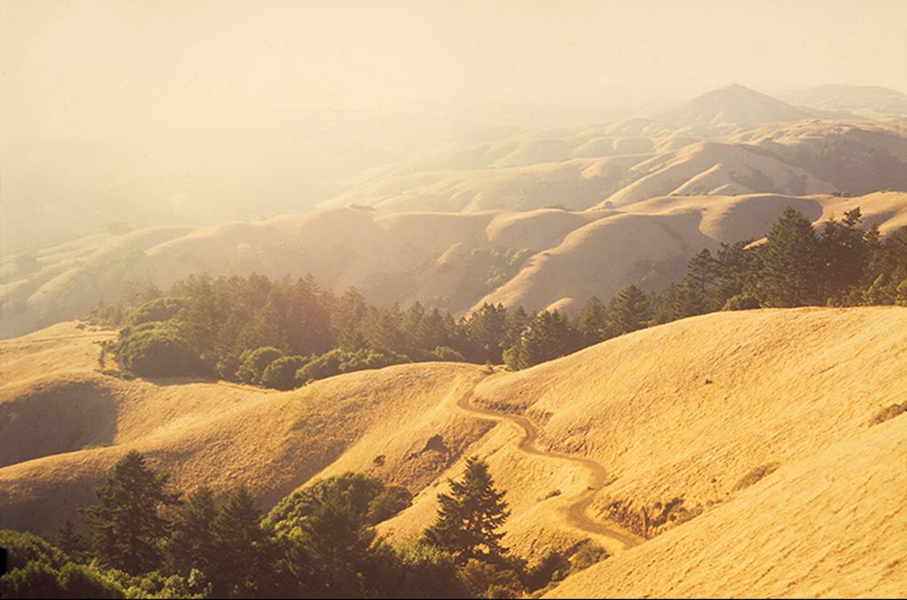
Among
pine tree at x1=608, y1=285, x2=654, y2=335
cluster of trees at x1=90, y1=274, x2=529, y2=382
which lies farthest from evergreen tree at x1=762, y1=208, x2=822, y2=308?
cluster of trees at x1=90, y1=274, x2=529, y2=382

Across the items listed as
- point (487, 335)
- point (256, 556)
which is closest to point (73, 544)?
point (256, 556)

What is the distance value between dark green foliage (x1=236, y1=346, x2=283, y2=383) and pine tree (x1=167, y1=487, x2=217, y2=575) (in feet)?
230

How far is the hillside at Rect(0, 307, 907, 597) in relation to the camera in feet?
68.6

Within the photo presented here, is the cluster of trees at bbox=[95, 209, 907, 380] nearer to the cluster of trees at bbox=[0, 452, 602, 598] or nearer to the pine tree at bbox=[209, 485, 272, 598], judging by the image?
the cluster of trees at bbox=[0, 452, 602, 598]

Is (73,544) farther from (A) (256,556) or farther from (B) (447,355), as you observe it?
(B) (447,355)

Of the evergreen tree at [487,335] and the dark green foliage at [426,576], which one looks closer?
the dark green foliage at [426,576]

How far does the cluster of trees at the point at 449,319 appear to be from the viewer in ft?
242

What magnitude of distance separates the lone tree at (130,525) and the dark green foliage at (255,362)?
181ft

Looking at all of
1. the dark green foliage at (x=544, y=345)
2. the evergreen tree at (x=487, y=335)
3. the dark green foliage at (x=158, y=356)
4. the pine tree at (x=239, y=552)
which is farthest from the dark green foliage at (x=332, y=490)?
the dark green foliage at (x=158, y=356)

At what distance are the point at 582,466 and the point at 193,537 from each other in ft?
100

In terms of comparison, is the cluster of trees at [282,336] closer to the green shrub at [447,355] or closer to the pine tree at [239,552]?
the green shrub at [447,355]

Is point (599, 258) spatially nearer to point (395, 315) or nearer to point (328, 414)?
point (395, 315)

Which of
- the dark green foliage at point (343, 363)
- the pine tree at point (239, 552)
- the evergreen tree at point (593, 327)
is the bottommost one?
the dark green foliage at point (343, 363)

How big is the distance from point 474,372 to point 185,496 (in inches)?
1495
